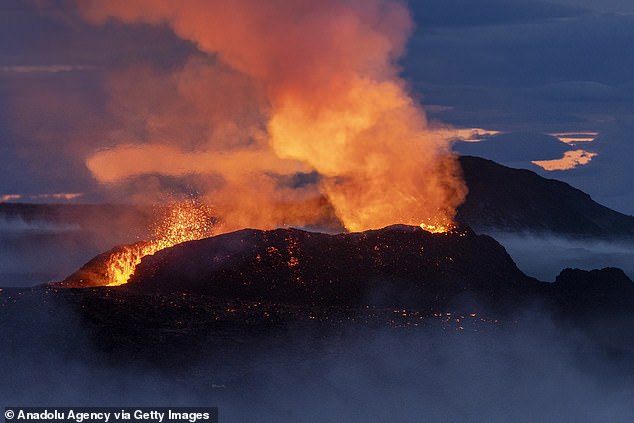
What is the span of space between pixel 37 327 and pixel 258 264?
13225 mm

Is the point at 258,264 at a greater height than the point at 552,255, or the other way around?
the point at 552,255

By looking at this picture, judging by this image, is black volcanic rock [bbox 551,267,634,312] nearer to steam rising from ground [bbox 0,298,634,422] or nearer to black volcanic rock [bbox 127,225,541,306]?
black volcanic rock [bbox 127,225,541,306]

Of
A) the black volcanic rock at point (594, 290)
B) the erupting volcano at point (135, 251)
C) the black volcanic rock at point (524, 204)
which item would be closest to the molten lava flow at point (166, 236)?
the erupting volcano at point (135, 251)

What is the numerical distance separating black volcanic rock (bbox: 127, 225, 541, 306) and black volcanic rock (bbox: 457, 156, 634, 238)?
177 ft

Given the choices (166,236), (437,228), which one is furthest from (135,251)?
(437,228)

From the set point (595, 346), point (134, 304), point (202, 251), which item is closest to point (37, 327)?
point (134, 304)

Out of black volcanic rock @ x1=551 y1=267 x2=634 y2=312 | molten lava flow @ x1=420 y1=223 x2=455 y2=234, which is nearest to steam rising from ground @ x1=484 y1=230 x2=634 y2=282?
black volcanic rock @ x1=551 y1=267 x2=634 y2=312

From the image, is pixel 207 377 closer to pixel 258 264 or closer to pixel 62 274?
Answer: pixel 258 264

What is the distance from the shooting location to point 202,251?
76.1 meters

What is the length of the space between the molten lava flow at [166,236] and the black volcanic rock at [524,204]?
43.9 meters

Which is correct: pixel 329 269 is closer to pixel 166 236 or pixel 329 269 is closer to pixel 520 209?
pixel 166 236

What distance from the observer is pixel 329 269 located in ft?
246

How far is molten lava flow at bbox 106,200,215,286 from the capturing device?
3177 inches

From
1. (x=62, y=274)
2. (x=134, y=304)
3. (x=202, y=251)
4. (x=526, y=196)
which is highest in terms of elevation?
(x=526, y=196)
